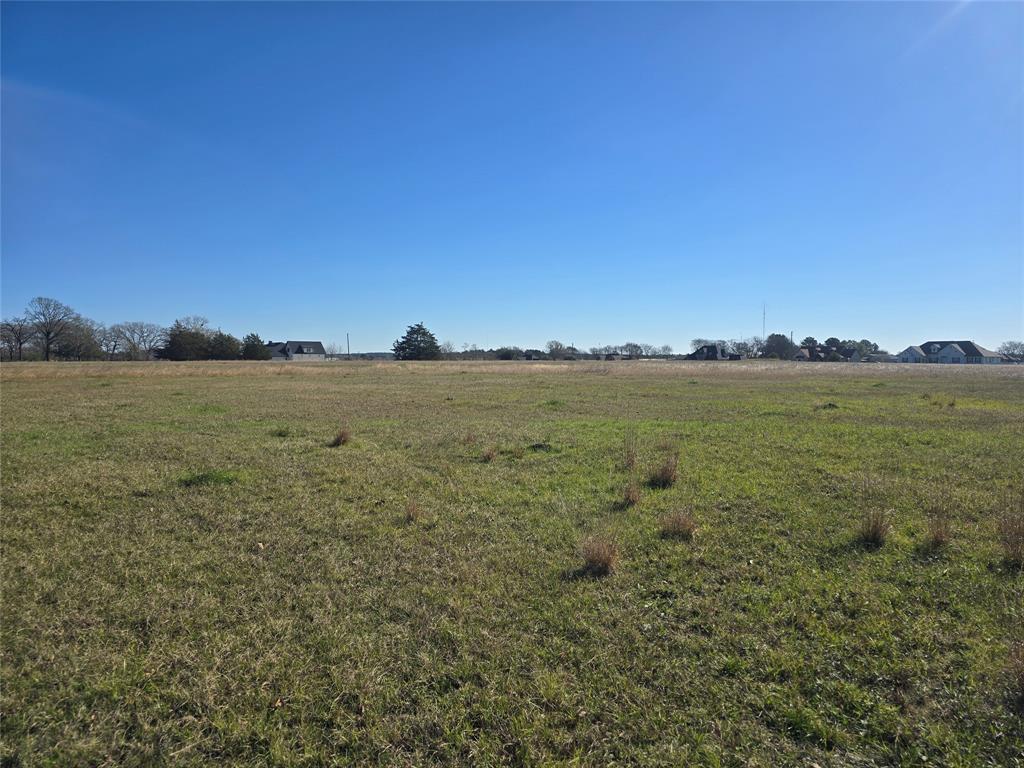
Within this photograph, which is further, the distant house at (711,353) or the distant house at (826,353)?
the distant house at (826,353)

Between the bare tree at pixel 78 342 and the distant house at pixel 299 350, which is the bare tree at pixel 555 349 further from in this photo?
the bare tree at pixel 78 342

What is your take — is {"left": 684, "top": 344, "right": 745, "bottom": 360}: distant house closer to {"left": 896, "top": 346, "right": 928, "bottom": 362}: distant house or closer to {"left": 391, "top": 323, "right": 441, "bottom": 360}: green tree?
{"left": 896, "top": 346, "right": 928, "bottom": 362}: distant house

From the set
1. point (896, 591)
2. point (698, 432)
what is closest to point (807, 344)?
point (698, 432)

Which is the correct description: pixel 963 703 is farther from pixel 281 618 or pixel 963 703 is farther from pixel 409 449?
pixel 409 449

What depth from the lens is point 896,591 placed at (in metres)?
4.73

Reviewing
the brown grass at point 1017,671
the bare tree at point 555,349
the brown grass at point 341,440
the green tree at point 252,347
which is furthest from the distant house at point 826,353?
the brown grass at point 1017,671

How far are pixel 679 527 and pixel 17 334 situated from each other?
388ft

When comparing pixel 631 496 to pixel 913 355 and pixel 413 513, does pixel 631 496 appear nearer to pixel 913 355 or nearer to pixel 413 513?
pixel 413 513

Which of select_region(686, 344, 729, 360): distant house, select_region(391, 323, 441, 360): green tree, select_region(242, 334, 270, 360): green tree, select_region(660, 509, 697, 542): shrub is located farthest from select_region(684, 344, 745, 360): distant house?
select_region(660, 509, 697, 542): shrub

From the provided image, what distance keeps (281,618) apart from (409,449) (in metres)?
7.34

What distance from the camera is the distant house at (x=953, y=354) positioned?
4311 inches

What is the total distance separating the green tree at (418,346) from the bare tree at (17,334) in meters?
63.8

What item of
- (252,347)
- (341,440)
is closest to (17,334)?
(252,347)

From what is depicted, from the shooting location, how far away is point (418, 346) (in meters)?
107
